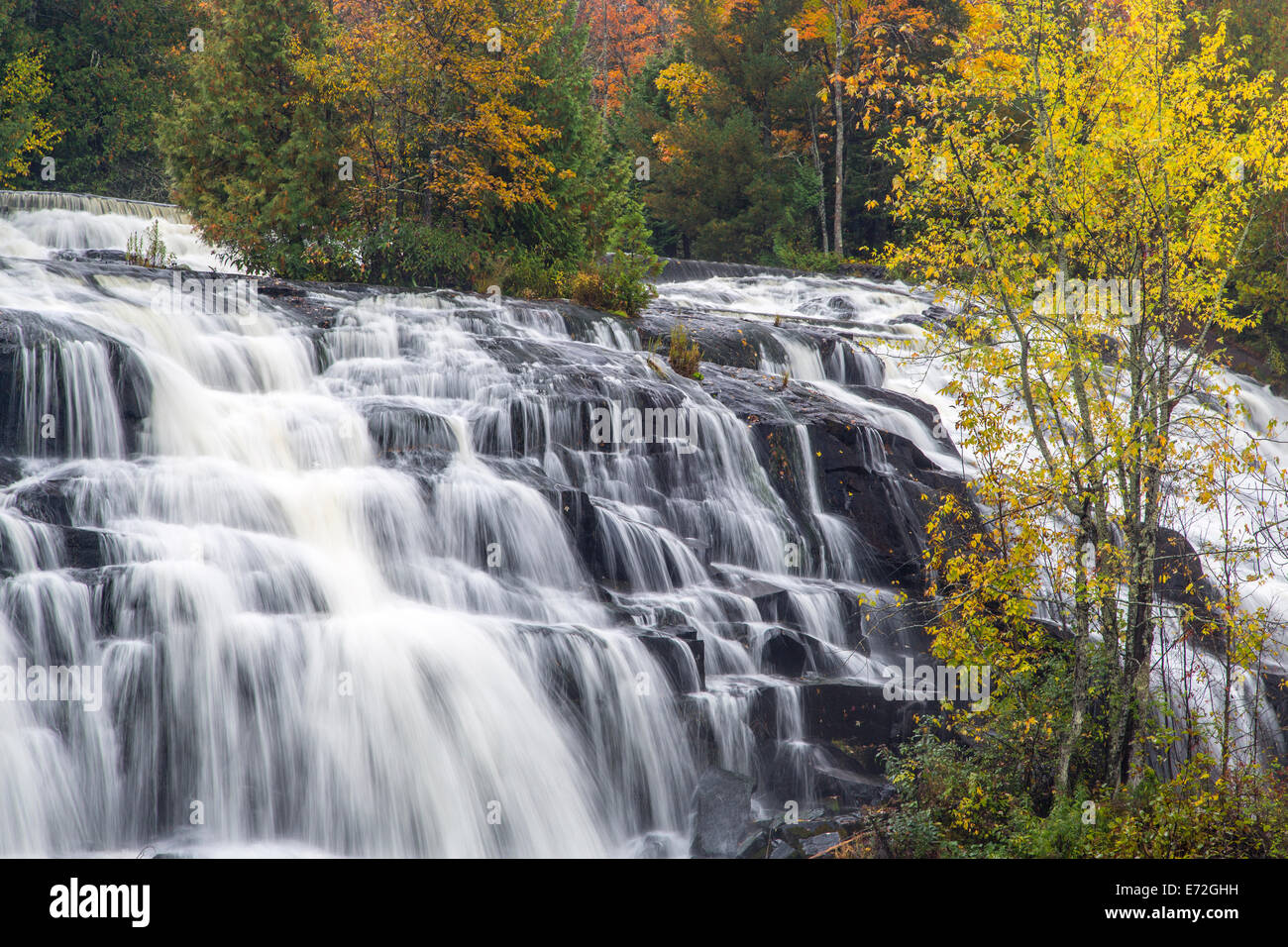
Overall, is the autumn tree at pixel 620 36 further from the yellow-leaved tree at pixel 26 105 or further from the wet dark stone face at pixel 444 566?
the wet dark stone face at pixel 444 566

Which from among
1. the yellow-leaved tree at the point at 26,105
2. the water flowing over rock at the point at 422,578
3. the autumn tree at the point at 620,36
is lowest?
the water flowing over rock at the point at 422,578

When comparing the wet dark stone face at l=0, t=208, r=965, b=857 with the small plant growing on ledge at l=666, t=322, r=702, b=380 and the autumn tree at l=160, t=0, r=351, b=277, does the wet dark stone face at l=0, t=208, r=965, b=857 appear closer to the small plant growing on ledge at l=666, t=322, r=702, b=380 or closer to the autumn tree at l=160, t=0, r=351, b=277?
the small plant growing on ledge at l=666, t=322, r=702, b=380

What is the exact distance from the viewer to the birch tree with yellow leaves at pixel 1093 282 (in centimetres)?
902

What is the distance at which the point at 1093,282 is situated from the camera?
Result: 10.2 m

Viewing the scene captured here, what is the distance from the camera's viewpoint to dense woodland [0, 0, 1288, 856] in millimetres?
9141

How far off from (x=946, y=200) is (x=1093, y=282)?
1723 mm

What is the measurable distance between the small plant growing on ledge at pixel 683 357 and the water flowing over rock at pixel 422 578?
12.9 inches

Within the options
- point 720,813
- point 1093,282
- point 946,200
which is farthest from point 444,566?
point 1093,282

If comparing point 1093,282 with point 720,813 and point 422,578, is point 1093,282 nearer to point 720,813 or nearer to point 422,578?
point 720,813

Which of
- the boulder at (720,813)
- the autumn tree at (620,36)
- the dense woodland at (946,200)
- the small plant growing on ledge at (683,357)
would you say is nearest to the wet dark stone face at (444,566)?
the boulder at (720,813)
